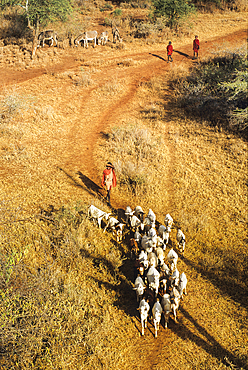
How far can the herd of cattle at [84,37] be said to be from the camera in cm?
2428

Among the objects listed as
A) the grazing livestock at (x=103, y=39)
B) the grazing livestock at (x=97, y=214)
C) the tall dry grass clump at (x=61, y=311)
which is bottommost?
the tall dry grass clump at (x=61, y=311)

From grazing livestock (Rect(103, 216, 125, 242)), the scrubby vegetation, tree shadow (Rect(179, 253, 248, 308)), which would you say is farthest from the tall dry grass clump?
the scrubby vegetation

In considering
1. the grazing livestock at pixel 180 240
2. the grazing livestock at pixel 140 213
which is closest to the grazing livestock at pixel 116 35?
the grazing livestock at pixel 140 213

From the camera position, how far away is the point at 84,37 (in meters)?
25.3

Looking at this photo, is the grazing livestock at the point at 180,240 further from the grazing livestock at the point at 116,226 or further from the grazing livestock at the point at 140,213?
the grazing livestock at the point at 116,226

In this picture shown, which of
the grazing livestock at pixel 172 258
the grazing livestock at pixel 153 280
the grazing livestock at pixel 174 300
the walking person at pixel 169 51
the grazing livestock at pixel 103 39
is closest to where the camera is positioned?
the grazing livestock at pixel 174 300

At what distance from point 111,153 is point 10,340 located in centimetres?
941

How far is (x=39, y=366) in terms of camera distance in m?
4.79

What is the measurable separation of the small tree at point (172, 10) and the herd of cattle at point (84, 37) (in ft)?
22.8

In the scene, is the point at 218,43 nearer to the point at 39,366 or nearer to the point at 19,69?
the point at 19,69

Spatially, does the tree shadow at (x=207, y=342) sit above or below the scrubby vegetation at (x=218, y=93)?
below

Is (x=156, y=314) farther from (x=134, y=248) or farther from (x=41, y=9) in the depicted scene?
(x=41, y=9)

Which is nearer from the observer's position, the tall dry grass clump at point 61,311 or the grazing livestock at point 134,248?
the tall dry grass clump at point 61,311

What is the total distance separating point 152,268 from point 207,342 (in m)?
1.95
